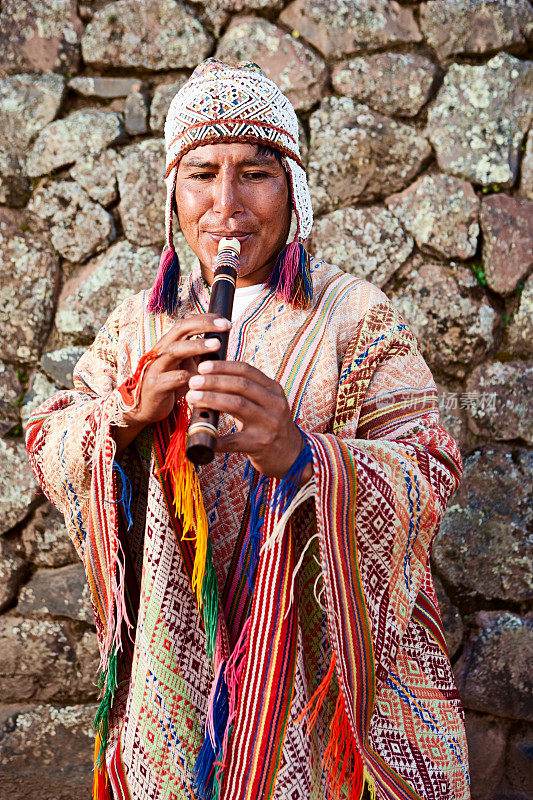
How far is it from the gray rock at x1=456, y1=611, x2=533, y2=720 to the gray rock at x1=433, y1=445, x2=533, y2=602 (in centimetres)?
9

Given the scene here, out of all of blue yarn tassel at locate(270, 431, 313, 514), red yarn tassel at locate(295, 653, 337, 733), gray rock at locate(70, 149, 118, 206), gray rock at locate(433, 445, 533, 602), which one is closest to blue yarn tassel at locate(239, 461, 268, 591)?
blue yarn tassel at locate(270, 431, 313, 514)

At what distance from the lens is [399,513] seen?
3.80 feet

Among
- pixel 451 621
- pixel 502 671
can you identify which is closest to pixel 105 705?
pixel 451 621

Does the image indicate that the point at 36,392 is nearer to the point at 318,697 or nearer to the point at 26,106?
the point at 26,106

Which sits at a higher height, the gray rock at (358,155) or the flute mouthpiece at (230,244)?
the gray rock at (358,155)

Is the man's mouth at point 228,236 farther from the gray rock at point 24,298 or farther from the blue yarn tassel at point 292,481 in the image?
the gray rock at point 24,298

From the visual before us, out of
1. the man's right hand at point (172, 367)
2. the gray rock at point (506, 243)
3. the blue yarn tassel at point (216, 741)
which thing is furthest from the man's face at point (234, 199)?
the gray rock at point (506, 243)

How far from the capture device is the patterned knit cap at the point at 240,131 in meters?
1.38

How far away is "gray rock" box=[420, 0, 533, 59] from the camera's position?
6.97 ft

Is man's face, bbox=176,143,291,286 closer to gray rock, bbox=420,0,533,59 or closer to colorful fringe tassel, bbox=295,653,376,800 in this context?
colorful fringe tassel, bbox=295,653,376,800

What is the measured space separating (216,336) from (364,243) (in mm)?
1170

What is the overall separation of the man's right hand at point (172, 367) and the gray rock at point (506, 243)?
126 centimetres

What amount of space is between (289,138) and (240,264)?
291 mm

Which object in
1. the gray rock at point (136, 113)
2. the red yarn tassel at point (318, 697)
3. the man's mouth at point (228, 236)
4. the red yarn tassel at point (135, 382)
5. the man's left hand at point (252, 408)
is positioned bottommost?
the red yarn tassel at point (318, 697)
